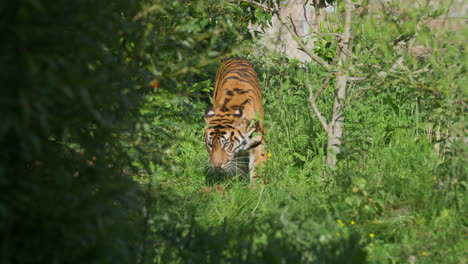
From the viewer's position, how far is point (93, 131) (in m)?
2.25

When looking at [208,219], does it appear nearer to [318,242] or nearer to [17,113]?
[318,242]

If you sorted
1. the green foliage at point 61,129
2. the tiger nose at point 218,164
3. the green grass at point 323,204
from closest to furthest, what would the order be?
the green foliage at point 61,129 → the green grass at point 323,204 → the tiger nose at point 218,164

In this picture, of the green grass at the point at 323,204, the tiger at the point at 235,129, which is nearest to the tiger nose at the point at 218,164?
the tiger at the point at 235,129

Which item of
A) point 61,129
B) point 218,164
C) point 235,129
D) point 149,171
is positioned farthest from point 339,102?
point 61,129

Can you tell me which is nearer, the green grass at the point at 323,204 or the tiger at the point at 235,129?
the green grass at the point at 323,204

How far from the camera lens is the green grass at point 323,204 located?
2582 mm

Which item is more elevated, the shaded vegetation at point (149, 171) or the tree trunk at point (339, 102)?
the tree trunk at point (339, 102)

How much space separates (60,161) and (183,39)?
87cm

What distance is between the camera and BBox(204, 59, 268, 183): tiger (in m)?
5.04

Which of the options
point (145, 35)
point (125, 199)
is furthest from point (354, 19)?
point (125, 199)

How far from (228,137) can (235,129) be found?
0.11m

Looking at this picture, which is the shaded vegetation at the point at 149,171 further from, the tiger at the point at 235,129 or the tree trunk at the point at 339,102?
the tiger at the point at 235,129

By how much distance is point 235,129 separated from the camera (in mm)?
5102

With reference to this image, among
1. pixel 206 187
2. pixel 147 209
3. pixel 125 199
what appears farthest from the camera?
pixel 206 187
